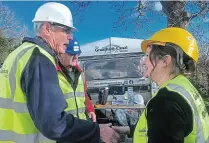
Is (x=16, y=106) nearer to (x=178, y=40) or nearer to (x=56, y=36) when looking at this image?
(x=56, y=36)

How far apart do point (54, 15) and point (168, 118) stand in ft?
4.11

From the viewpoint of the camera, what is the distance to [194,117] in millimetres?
1737

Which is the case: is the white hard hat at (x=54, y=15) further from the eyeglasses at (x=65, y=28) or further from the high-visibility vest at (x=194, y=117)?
the high-visibility vest at (x=194, y=117)

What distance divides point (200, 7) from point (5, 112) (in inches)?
293

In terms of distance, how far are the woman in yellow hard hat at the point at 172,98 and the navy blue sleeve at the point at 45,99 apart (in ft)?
1.51

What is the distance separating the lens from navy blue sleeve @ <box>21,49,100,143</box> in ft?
6.40

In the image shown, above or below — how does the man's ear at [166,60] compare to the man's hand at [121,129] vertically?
above

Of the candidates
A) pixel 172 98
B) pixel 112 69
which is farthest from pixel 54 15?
pixel 112 69

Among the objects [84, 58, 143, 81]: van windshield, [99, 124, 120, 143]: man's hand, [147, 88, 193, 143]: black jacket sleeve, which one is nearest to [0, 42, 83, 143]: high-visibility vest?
[99, 124, 120, 143]: man's hand

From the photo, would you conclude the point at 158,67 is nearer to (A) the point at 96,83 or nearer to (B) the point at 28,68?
(B) the point at 28,68

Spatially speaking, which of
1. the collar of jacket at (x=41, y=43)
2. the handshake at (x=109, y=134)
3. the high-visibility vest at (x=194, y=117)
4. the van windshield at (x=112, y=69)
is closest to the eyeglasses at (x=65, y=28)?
the collar of jacket at (x=41, y=43)

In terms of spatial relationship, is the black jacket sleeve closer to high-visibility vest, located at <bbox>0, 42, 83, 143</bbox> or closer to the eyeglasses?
high-visibility vest, located at <bbox>0, 42, 83, 143</bbox>

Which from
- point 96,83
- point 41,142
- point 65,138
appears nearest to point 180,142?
point 65,138

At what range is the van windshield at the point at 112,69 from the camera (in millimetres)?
8344
